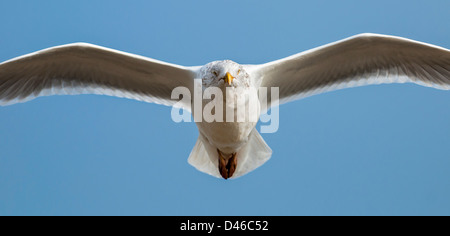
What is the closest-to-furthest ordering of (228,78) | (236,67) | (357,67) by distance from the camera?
(228,78), (236,67), (357,67)

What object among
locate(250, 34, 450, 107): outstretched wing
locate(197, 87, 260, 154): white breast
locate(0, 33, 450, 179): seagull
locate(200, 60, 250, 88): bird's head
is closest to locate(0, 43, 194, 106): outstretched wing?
locate(0, 33, 450, 179): seagull

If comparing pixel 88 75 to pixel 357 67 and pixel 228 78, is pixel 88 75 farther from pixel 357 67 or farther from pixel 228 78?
pixel 357 67

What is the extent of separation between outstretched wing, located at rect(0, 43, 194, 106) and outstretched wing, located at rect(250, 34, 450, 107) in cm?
79

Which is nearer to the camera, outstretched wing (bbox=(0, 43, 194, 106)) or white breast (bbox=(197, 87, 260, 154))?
white breast (bbox=(197, 87, 260, 154))

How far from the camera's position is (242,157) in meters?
4.43

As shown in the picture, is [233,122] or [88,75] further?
[88,75]

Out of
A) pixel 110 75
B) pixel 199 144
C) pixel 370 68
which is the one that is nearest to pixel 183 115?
pixel 199 144

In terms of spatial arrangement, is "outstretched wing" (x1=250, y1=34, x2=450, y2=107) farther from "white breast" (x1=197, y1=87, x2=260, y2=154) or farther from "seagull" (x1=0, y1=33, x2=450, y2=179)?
"white breast" (x1=197, y1=87, x2=260, y2=154)

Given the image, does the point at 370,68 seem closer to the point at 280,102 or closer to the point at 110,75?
the point at 280,102

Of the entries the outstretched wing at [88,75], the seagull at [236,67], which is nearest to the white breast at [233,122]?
the seagull at [236,67]

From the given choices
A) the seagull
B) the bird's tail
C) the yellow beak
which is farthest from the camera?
the bird's tail

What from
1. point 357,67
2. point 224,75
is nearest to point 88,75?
point 224,75

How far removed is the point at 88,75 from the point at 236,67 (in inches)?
52.7

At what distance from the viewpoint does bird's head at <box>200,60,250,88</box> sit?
12.1ft
